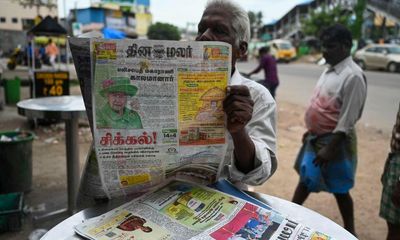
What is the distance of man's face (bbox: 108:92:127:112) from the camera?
968 mm

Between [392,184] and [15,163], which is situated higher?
[392,184]

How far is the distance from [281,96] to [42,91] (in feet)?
21.8

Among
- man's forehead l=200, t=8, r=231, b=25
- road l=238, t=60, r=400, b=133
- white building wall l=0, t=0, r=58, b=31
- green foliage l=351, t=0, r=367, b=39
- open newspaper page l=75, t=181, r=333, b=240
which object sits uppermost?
green foliage l=351, t=0, r=367, b=39

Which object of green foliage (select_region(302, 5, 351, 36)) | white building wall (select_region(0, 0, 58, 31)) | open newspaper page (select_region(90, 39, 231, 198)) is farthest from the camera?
green foliage (select_region(302, 5, 351, 36))

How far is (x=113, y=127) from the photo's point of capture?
39.1 inches

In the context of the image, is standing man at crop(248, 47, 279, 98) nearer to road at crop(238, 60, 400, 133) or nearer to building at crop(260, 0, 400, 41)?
road at crop(238, 60, 400, 133)

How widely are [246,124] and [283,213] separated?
0.30 metres

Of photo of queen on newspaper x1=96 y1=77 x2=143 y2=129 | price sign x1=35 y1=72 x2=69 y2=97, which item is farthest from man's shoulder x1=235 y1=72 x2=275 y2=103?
price sign x1=35 y1=72 x2=69 y2=97

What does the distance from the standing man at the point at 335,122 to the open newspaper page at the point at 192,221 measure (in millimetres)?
1671

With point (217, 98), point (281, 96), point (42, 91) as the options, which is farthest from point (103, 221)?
point (281, 96)

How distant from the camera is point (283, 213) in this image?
1.14 m

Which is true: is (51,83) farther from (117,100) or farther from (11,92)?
(117,100)

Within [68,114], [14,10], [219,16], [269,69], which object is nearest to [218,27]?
[219,16]

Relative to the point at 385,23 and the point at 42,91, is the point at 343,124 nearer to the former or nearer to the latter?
the point at 42,91
